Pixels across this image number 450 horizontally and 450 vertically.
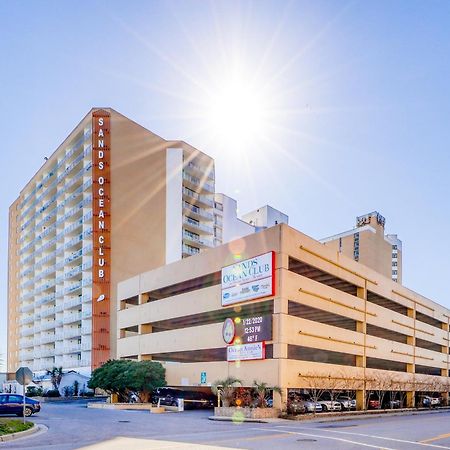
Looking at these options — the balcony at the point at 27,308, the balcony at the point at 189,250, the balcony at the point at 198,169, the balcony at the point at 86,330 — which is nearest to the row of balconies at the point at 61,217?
the balcony at the point at 27,308

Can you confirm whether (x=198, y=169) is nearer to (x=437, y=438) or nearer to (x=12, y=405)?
(x=12, y=405)

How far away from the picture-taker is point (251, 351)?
134 ft

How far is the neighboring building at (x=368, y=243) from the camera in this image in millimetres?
132250

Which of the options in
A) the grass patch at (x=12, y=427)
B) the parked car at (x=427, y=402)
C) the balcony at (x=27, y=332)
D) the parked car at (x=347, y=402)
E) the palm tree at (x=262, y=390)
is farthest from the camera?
the balcony at (x=27, y=332)

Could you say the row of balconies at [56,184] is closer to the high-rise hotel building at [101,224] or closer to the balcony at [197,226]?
the high-rise hotel building at [101,224]

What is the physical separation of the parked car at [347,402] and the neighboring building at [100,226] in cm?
3402

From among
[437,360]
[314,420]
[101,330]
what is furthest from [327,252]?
[101,330]

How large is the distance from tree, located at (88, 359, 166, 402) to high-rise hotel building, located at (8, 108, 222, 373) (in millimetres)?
21411

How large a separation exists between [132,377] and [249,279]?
14901 millimetres

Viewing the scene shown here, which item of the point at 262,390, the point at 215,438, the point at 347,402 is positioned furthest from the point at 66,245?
the point at 215,438

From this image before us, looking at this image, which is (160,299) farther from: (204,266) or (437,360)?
(437,360)

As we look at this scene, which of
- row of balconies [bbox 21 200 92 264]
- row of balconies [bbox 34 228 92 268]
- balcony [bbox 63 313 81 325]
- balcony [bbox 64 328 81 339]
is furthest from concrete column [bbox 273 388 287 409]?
balcony [bbox 64 328 81 339]

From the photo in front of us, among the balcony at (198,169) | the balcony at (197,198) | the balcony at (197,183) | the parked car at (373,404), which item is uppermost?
the balcony at (198,169)

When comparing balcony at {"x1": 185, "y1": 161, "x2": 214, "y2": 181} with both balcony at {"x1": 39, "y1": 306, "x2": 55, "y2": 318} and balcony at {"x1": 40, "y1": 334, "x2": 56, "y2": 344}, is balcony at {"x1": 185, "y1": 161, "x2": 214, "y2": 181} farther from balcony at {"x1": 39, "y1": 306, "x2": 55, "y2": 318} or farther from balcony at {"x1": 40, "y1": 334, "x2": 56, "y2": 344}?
balcony at {"x1": 40, "y1": 334, "x2": 56, "y2": 344}
